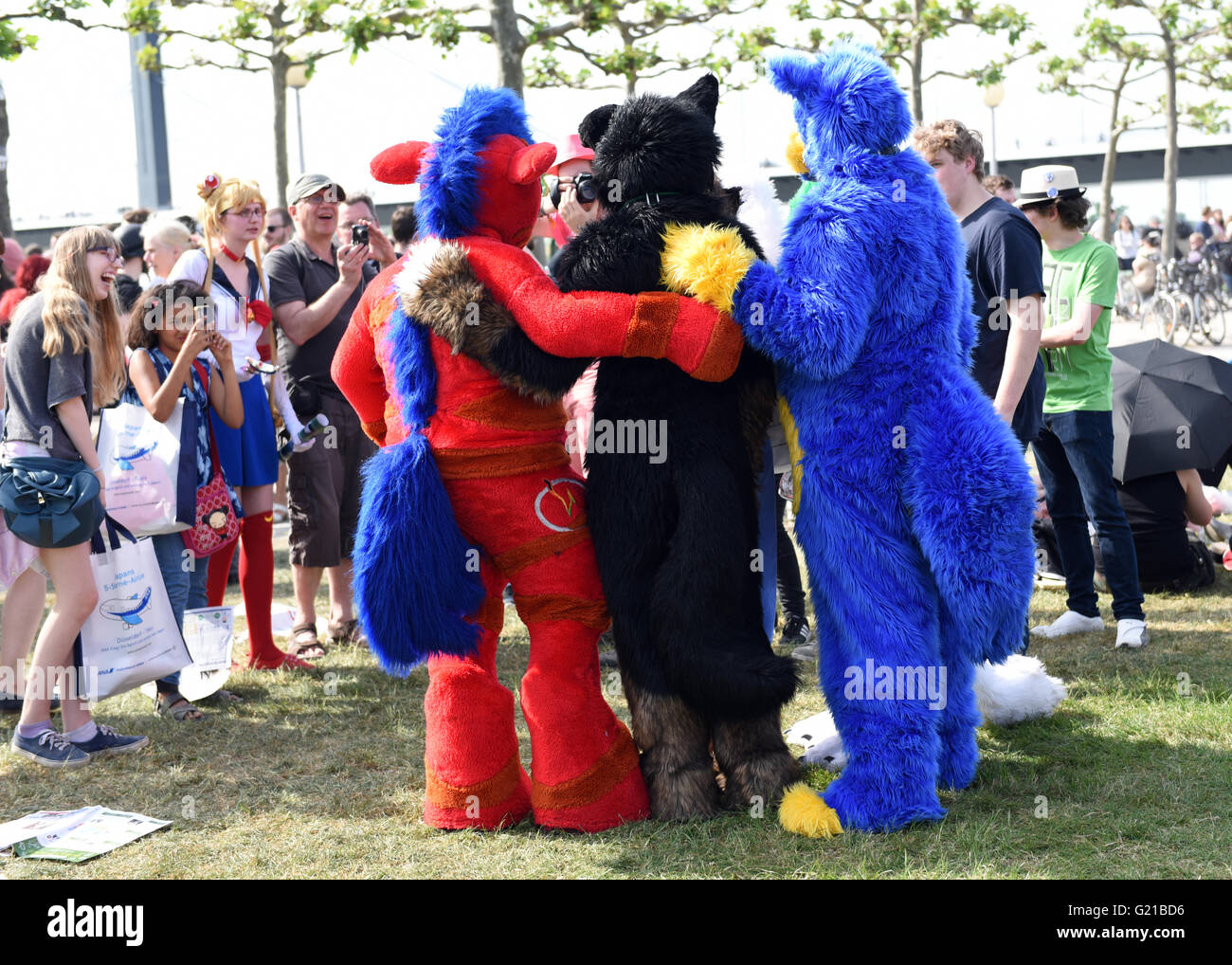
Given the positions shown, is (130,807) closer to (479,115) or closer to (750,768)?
(750,768)

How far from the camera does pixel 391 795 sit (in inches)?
147

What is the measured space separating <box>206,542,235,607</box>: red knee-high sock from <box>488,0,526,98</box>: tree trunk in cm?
540

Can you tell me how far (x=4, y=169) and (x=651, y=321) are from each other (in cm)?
743

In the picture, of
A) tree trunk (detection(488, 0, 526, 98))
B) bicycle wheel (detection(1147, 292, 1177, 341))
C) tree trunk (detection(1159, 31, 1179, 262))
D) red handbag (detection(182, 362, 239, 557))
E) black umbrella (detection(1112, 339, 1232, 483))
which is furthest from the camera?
tree trunk (detection(1159, 31, 1179, 262))

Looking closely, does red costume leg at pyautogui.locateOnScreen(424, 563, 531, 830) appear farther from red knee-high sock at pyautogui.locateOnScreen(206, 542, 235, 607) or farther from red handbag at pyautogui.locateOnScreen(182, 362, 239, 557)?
red knee-high sock at pyautogui.locateOnScreen(206, 542, 235, 607)

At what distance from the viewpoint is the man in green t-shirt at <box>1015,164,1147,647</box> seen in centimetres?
506

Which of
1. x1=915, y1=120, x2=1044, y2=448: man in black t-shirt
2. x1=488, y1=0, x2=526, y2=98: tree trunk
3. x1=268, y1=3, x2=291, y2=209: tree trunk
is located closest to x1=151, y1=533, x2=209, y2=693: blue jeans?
x1=915, y1=120, x2=1044, y2=448: man in black t-shirt

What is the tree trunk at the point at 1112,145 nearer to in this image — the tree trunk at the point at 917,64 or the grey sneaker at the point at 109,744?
the tree trunk at the point at 917,64

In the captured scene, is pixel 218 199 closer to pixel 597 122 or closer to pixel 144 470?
pixel 144 470

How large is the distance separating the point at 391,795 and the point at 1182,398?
445 centimetres

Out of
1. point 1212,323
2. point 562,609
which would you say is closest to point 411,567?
point 562,609

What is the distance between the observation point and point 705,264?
10.2 feet

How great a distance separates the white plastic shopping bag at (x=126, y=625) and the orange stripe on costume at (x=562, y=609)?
1.73 m

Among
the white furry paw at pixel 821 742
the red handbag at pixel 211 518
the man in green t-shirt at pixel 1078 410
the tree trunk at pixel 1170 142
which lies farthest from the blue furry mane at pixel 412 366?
the tree trunk at pixel 1170 142
